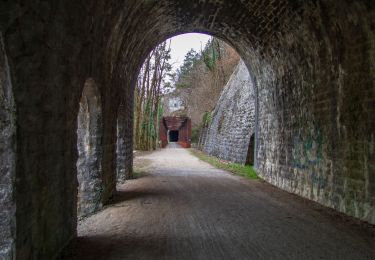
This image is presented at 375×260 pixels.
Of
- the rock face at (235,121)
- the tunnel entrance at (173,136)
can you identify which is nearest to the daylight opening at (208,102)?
the rock face at (235,121)

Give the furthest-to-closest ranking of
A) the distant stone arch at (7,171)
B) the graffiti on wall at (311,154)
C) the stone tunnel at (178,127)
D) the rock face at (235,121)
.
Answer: the stone tunnel at (178,127) < the rock face at (235,121) < the graffiti on wall at (311,154) < the distant stone arch at (7,171)

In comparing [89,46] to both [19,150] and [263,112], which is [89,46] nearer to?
[19,150]

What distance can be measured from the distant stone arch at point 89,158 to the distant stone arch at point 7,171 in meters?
4.40

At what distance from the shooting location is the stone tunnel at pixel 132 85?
3453mm

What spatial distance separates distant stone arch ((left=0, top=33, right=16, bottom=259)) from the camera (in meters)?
3.26

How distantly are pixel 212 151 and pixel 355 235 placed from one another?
22321 millimetres

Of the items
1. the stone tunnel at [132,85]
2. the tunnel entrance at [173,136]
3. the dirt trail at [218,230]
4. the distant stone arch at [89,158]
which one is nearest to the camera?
the stone tunnel at [132,85]

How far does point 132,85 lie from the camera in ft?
43.5

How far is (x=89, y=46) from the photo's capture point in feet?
20.1

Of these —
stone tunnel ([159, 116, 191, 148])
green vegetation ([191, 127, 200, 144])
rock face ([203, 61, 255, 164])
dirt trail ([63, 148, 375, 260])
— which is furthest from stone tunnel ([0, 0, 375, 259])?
stone tunnel ([159, 116, 191, 148])

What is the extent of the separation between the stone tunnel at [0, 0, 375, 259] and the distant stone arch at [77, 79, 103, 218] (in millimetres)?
112

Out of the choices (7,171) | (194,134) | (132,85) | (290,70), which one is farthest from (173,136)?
(7,171)

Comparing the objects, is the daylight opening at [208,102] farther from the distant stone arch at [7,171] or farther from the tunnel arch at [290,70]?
the distant stone arch at [7,171]

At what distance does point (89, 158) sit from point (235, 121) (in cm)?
1567
